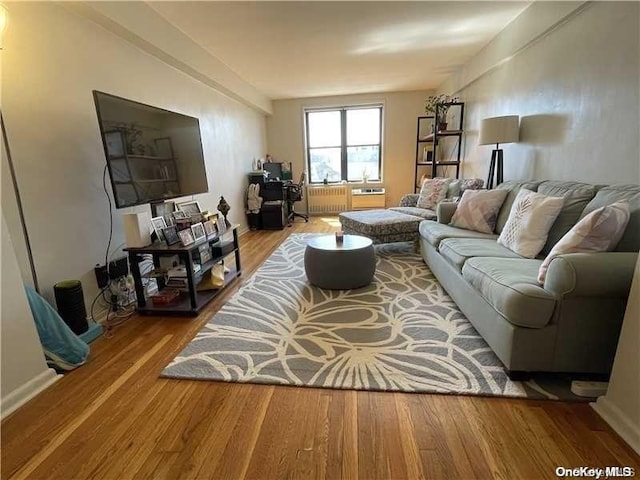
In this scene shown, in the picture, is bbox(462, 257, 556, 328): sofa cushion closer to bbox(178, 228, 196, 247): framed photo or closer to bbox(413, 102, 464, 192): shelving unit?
bbox(178, 228, 196, 247): framed photo

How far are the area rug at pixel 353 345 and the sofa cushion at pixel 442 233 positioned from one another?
0.41 metres

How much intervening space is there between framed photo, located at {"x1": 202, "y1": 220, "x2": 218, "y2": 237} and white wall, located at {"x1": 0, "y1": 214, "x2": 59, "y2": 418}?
1.31 meters

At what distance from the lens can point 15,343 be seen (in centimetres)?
146

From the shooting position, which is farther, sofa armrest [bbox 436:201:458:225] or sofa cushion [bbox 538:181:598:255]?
sofa armrest [bbox 436:201:458:225]

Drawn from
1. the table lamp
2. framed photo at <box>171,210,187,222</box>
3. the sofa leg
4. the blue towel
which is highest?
the table lamp

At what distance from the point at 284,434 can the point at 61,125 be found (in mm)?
2337

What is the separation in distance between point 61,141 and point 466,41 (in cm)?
408

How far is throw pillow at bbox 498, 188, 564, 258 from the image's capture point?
2014 mm

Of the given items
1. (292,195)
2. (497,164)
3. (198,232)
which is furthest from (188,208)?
(292,195)

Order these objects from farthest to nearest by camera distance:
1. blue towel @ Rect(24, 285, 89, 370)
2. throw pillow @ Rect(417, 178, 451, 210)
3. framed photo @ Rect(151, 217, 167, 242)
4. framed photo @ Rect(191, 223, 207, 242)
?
throw pillow @ Rect(417, 178, 451, 210)
framed photo @ Rect(191, 223, 207, 242)
framed photo @ Rect(151, 217, 167, 242)
blue towel @ Rect(24, 285, 89, 370)

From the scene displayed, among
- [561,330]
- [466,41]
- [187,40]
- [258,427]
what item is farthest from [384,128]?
[258,427]

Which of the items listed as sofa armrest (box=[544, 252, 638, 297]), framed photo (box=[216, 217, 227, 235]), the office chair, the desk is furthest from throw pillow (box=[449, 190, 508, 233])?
the office chair

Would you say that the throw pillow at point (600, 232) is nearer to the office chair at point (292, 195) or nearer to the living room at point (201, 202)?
the living room at point (201, 202)

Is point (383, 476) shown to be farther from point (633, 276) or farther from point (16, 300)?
point (16, 300)
